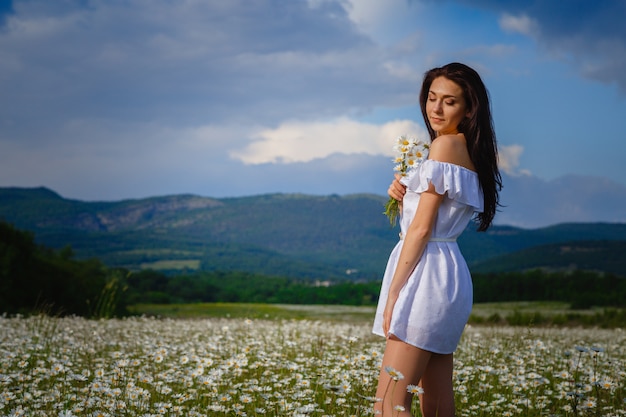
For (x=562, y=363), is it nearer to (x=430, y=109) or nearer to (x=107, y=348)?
(x=430, y=109)

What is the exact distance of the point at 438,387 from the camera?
418cm

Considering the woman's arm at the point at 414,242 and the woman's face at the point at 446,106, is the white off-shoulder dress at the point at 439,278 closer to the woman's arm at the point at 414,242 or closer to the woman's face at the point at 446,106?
the woman's arm at the point at 414,242

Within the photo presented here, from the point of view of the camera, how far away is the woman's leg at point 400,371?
3.75m

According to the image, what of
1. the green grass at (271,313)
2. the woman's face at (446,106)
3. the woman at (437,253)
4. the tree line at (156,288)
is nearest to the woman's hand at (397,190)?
the woman at (437,253)

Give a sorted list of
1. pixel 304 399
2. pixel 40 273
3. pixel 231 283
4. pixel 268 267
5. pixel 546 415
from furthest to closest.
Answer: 1. pixel 268 267
2. pixel 231 283
3. pixel 40 273
4. pixel 546 415
5. pixel 304 399

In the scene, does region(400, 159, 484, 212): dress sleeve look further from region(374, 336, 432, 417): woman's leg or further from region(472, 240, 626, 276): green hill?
region(472, 240, 626, 276): green hill

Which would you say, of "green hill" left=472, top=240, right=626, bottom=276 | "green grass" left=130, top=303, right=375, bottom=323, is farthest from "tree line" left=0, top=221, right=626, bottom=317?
"green hill" left=472, top=240, right=626, bottom=276

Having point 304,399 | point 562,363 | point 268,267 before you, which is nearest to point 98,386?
point 304,399

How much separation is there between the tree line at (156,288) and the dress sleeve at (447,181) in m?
10.1

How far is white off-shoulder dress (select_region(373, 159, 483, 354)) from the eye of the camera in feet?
12.2

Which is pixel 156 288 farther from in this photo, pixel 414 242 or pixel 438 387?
pixel 414 242

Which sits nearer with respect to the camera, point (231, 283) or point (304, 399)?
point (304, 399)

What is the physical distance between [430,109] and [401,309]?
1.50 metres

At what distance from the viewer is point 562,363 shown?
8.96m
